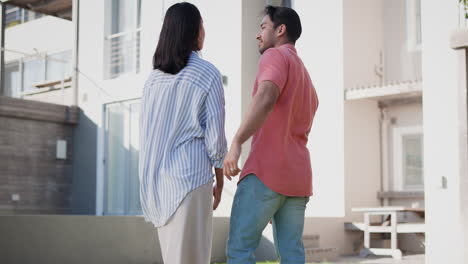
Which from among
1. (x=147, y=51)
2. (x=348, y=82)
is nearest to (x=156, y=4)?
(x=147, y=51)

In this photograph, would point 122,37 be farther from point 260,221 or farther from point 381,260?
point 260,221

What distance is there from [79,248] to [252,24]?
538 centimetres

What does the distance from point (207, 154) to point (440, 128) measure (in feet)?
17.3

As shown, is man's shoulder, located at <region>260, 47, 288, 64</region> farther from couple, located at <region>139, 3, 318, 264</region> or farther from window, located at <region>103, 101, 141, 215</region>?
window, located at <region>103, 101, 141, 215</region>

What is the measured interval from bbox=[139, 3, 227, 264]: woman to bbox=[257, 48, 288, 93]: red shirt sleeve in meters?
0.19

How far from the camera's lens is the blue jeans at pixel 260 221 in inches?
103

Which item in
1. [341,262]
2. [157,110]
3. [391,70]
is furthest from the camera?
[391,70]

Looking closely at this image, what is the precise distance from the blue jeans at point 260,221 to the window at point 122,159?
9.61 metres

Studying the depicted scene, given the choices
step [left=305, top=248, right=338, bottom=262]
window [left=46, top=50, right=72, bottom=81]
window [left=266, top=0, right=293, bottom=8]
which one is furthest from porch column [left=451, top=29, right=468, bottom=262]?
window [left=46, top=50, right=72, bottom=81]

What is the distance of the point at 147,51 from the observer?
39.9 ft

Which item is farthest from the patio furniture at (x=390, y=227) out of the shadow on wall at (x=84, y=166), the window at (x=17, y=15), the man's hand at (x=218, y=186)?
the window at (x=17, y=15)

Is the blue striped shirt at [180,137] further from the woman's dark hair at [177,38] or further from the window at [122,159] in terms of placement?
the window at [122,159]

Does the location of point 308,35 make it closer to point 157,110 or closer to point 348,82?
point 348,82

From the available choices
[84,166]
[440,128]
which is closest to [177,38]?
[440,128]
